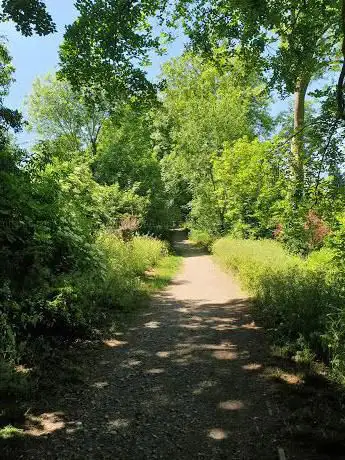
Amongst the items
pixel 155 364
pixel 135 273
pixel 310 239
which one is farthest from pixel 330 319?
pixel 135 273

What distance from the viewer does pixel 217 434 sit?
15.0 ft

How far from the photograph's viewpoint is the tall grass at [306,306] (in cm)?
590

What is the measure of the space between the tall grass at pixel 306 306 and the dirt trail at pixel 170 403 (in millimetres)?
579

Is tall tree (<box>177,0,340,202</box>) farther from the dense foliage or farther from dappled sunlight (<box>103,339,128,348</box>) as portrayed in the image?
dappled sunlight (<box>103,339,128,348</box>)

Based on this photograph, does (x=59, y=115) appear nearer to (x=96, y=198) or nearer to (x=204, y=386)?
(x=96, y=198)

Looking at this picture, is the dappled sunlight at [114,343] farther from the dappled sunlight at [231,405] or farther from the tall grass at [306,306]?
the dappled sunlight at [231,405]

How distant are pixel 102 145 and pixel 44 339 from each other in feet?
92.9

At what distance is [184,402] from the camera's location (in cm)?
536

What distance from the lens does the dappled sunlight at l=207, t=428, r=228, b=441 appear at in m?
4.51

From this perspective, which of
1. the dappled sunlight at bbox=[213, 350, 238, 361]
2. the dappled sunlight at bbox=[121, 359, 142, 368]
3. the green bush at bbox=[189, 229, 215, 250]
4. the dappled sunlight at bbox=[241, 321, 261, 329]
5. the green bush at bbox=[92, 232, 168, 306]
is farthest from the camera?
the green bush at bbox=[189, 229, 215, 250]

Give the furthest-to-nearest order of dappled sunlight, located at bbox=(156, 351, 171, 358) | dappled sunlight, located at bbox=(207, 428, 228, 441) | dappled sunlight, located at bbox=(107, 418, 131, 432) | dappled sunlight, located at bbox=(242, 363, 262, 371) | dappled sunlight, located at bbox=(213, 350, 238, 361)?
dappled sunlight, located at bbox=(156, 351, 171, 358)
dappled sunlight, located at bbox=(213, 350, 238, 361)
dappled sunlight, located at bbox=(242, 363, 262, 371)
dappled sunlight, located at bbox=(107, 418, 131, 432)
dappled sunlight, located at bbox=(207, 428, 228, 441)

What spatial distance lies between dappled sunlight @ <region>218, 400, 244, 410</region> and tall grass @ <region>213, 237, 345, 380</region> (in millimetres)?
1331

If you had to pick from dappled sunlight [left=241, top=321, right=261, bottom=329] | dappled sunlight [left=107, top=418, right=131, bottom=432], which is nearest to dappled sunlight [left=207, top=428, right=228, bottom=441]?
dappled sunlight [left=107, top=418, right=131, bottom=432]

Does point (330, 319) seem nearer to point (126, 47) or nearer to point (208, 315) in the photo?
point (208, 315)
